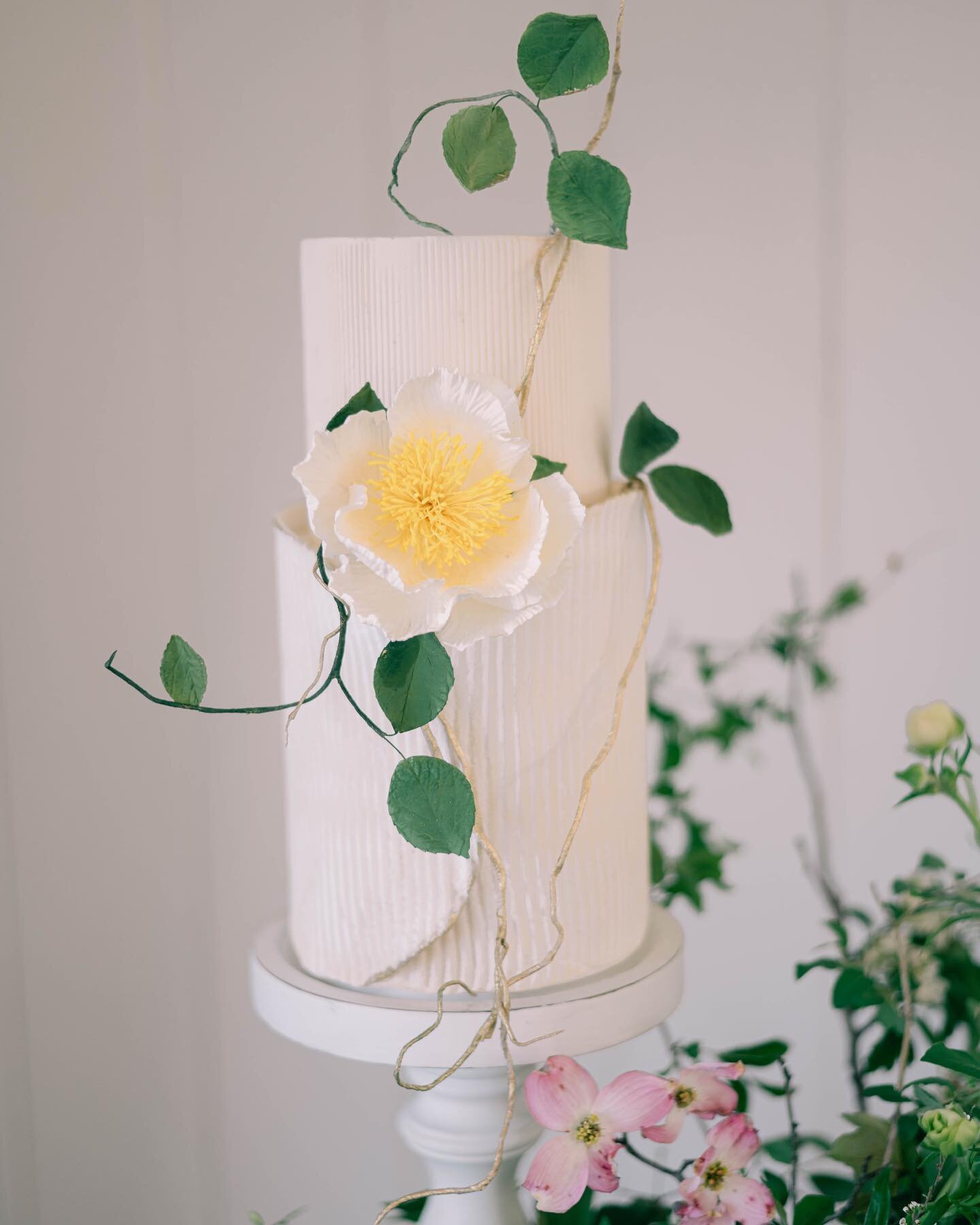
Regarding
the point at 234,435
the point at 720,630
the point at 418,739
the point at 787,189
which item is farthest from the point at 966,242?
the point at 418,739

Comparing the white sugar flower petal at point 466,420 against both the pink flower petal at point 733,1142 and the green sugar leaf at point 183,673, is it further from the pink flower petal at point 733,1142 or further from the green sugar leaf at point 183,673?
the pink flower petal at point 733,1142

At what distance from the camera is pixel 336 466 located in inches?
20.4

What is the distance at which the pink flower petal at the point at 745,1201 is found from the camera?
624mm

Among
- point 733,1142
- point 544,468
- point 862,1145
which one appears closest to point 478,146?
Result: point 544,468

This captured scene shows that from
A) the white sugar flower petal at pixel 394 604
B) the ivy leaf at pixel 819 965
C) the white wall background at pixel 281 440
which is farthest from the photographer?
the white wall background at pixel 281 440

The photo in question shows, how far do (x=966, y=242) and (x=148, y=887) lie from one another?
85 centimetres

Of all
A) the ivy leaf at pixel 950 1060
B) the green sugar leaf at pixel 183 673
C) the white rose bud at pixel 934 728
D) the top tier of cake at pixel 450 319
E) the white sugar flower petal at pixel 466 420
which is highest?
the top tier of cake at pixel 450 319

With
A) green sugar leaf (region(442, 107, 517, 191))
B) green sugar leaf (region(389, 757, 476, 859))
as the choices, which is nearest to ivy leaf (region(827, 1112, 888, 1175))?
green sugar leaf (region(389, 757, 476, 859))

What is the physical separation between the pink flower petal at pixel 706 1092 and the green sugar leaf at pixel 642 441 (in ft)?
1.04

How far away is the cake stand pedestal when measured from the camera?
0.58 metres

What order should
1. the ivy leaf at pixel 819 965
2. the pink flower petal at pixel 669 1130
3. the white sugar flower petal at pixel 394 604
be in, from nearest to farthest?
the white sugar flower petal at pixel 394 604, the pink flower petal at pixel 669 1130, the ivy leaf at pixel 819 965

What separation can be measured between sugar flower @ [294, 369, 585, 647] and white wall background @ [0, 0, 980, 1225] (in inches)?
14.8

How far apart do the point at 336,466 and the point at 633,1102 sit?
1.12 ft

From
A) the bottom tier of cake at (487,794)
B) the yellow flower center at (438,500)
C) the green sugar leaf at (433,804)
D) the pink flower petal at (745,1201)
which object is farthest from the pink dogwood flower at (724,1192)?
the yellow flower center at (438,500)
